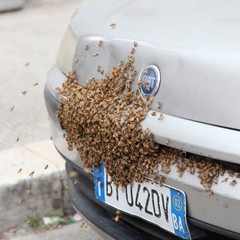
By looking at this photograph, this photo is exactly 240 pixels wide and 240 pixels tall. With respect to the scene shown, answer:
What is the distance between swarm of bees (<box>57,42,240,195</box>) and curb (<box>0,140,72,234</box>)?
109 cm

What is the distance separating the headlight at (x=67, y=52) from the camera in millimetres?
3176

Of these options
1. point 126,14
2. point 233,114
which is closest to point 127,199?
point 233,114

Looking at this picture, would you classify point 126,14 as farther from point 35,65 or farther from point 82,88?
point 35,65

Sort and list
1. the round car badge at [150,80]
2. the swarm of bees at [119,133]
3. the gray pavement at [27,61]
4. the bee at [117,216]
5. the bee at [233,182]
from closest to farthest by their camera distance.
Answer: the bee at [233,182] → the swarm of bees at [119,133] → the round car badge at [150,80] → the bee at [117,216] → the gray pavement at [27,61]

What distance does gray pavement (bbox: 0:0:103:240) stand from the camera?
399cm

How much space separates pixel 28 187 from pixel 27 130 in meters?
1.14

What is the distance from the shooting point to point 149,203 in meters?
2.63

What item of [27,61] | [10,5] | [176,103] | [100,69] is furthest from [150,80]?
[10,5]

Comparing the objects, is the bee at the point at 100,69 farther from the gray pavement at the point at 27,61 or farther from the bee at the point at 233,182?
the gray pavement at the point at 27,61

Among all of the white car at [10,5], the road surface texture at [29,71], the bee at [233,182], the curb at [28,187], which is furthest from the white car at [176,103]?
the white car at [10,5]

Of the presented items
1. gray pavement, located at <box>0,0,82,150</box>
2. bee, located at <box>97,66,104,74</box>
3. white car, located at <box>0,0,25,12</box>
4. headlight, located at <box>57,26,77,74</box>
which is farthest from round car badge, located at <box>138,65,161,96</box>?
white car, located at <box>0,0,25,12</box>

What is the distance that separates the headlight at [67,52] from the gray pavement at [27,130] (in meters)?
0.89

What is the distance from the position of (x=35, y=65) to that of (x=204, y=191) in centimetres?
443

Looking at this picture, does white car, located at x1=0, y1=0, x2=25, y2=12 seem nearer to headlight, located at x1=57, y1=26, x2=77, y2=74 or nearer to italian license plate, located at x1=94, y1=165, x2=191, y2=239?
headlight, located at x1=57, y1=26, x2=77, y2=74
